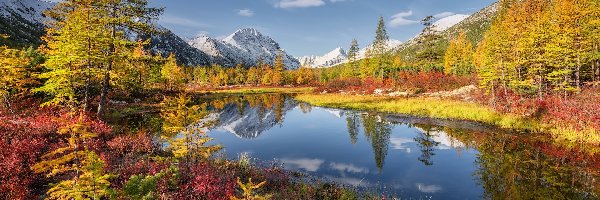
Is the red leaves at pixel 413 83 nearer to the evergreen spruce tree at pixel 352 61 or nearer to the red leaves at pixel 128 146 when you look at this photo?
the evergreen spruce tree at pixel 352 61

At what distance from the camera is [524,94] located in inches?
1441

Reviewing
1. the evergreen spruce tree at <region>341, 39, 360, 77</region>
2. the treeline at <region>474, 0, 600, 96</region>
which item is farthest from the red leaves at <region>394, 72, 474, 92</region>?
the evergreen spruce tree at <region>341, 39, 360, 77</region>

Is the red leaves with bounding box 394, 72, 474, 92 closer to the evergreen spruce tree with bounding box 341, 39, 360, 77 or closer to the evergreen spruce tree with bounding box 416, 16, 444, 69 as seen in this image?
the evergreen spruce tree with bounding box 416, 16, 444, 69

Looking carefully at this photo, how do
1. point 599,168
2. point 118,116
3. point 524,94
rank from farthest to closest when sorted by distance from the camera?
point 524,94 → point 118,116 → point 599,168

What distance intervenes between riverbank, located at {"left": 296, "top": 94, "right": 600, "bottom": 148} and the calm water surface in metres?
2.20

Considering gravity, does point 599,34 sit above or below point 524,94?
above

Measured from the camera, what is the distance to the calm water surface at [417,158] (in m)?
15.0

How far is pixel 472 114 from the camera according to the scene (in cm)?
3259

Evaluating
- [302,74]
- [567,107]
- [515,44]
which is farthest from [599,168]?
[302,74]

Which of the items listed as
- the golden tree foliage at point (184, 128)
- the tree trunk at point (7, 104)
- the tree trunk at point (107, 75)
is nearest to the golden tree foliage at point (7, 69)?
the tree trunk at point (7, 104)

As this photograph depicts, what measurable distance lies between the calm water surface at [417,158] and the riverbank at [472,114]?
7.22ft

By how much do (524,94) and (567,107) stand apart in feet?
37.6

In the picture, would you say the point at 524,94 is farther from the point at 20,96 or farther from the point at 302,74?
the point at 302,74

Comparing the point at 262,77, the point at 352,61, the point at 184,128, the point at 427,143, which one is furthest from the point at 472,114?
the point at 262,77
